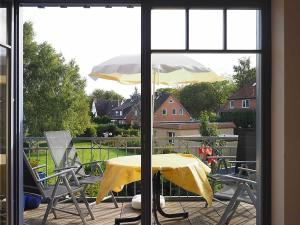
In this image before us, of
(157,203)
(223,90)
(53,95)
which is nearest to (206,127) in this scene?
(223,90)

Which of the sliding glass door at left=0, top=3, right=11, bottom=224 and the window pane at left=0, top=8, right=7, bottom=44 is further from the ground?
the window pane at left=0, top=8, right=7, bottom=44

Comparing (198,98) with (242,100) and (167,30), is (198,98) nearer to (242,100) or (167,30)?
(242,100)

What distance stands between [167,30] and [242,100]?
101 centimetres

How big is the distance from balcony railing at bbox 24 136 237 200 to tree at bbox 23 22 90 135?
5.46 feet

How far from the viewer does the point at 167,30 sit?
3350 millimetres

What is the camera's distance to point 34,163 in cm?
565

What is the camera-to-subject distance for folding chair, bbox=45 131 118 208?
4616mm

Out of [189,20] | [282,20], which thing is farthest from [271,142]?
[189,20]

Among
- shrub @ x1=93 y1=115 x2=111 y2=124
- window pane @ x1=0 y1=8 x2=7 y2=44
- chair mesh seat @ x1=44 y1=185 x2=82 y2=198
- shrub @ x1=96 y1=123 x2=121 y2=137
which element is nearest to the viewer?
window pane @ x1=0 y1=8 x2=7 y2=44

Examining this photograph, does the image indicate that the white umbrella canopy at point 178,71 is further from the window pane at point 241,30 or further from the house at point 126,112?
the house at point 126,112

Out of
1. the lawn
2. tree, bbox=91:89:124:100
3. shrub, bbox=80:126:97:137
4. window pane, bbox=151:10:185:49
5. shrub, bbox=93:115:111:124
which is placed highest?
window pane, bbox=151:10:185:49

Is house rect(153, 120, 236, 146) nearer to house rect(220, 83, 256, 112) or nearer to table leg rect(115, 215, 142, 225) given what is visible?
house rect(220, 83, 256, 112)

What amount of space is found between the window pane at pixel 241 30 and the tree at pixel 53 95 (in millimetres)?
5519

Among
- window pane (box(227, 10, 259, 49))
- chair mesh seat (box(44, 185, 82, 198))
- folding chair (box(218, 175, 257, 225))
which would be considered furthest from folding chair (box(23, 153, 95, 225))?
window pane (box(227, 10, 259, 49))
